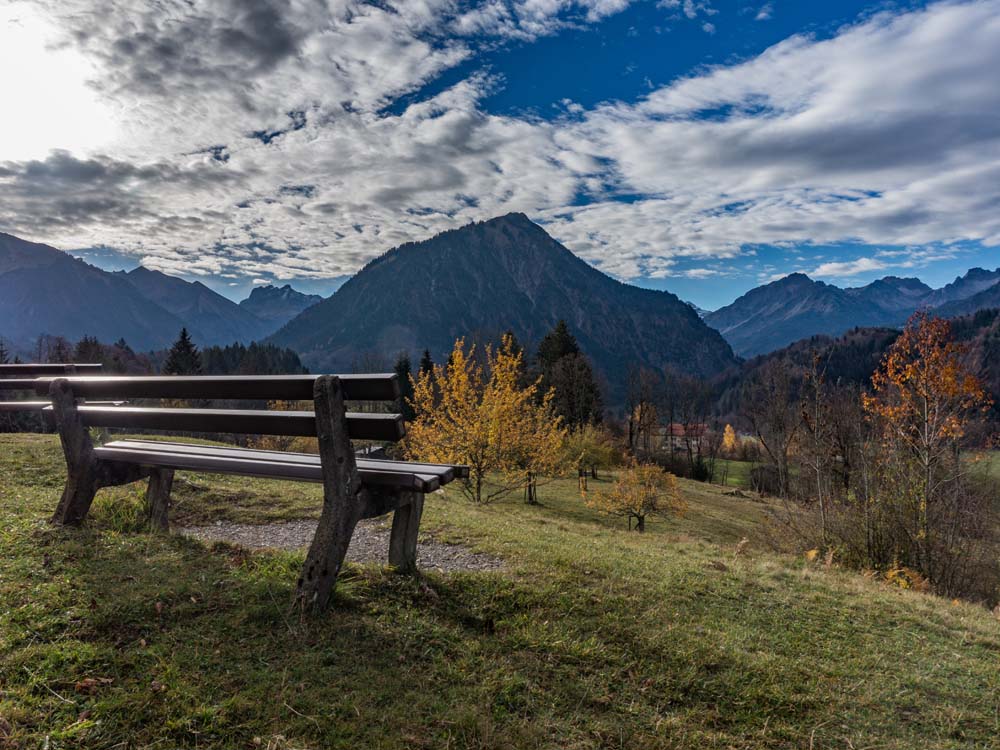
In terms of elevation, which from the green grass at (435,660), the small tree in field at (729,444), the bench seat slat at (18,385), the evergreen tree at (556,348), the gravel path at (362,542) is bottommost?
the small tree in field at (729,444)

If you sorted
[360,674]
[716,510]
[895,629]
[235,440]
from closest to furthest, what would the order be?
[360,674] < [895,629] < [716,510] < [235,440]

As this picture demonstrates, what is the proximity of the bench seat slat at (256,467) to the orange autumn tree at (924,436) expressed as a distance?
1400cm

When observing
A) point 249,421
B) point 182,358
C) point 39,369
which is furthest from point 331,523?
point 182,358

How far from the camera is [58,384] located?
189 inches

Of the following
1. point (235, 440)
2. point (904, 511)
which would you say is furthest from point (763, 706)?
point (235, 440)

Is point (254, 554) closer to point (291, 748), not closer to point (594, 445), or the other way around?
point (291, 748)

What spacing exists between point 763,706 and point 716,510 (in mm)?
35900

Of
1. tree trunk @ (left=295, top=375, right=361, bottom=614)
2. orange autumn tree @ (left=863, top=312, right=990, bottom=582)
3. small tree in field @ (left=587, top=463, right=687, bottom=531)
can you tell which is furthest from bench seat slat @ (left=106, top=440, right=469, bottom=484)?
small tree in field @ (left=587, top=463, right=687, bottom=531)

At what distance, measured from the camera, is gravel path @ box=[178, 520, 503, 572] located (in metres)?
6.06

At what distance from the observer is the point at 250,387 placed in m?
3.73

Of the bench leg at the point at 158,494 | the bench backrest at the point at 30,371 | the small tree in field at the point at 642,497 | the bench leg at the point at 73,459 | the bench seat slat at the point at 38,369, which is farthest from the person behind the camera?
the small tree in field at the point at 642,497

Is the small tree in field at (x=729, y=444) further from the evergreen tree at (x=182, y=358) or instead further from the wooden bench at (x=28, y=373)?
the wooden bench at (x=28, y=373)

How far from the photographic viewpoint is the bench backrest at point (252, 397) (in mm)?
3555

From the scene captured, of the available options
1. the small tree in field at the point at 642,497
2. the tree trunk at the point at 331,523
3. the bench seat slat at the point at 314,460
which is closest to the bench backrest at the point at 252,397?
the tree trunk at the point at 331,523
